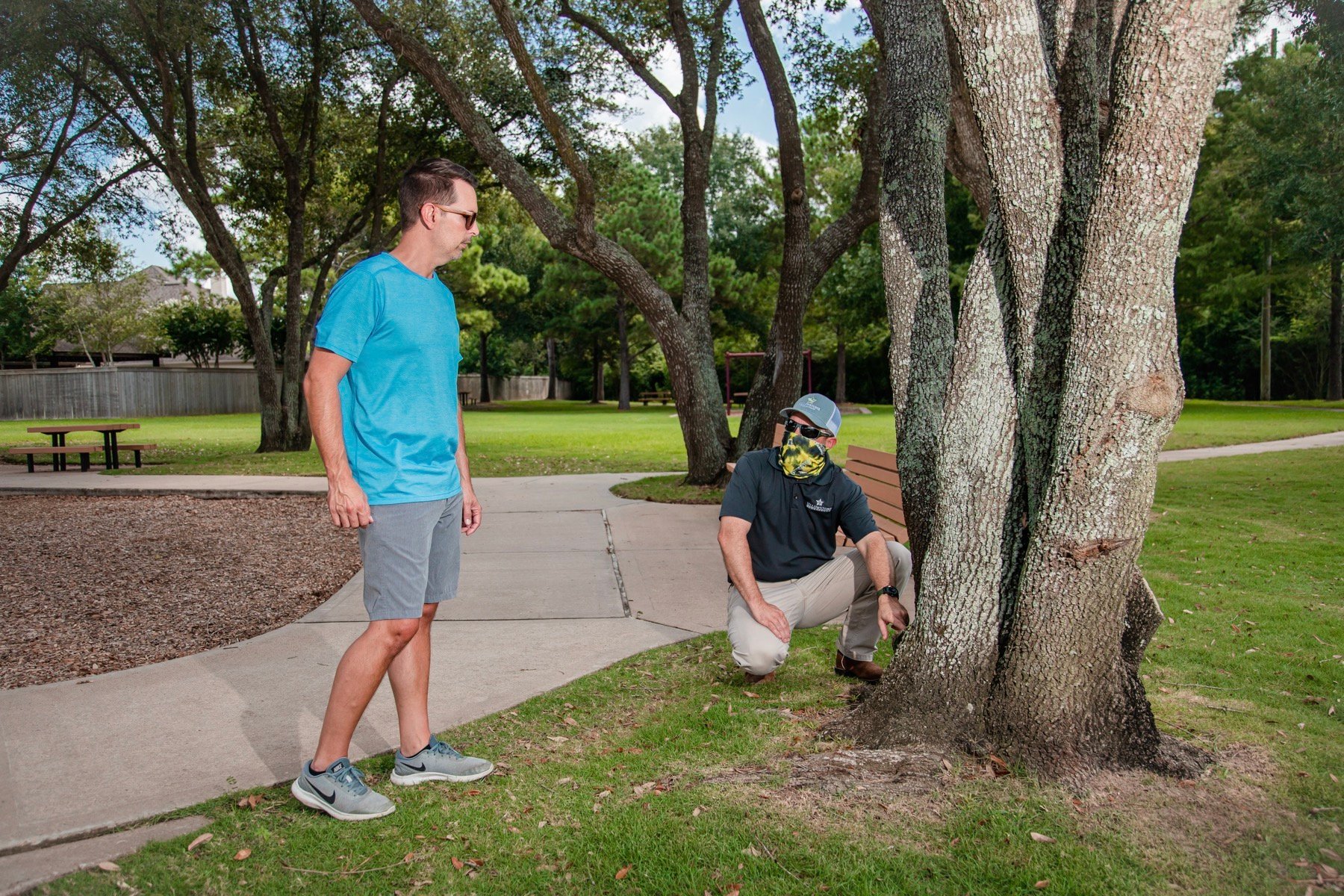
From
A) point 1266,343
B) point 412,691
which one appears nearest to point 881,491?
point 412,691

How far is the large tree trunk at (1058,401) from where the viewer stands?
10.1 feet

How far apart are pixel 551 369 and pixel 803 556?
2257 inches

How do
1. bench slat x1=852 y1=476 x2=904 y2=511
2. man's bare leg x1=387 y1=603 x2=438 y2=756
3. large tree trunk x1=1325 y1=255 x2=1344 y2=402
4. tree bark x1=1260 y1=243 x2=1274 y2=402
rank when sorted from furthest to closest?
tree bark x1=1260 y1=243 x2=1274 y2=402, large tree trunk x1=1325 y1=255 x2=1344 y2=402, bench slat x1=852 y1=476 x2=904 y2=511, man's bare leg x1=387 y1=603 x2=438 y2=756

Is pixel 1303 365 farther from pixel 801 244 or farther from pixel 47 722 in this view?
pixel 47 722

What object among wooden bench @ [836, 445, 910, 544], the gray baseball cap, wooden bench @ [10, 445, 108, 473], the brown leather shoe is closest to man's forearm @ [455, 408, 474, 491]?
the gray baseball cap

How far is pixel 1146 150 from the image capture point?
3047 mm

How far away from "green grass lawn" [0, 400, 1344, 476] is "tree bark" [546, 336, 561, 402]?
2446 centimetres

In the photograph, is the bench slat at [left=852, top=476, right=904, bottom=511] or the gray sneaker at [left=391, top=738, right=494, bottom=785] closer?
the gray sneaker at [left=391, top=738, right=494, bottom=785]

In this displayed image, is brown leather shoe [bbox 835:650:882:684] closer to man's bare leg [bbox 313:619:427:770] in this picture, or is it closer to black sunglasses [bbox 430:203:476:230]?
man's bare leg [bbox 313:619:427:770]

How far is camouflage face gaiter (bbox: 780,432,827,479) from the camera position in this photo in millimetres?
4430

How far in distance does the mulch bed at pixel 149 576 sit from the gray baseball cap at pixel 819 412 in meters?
3.46

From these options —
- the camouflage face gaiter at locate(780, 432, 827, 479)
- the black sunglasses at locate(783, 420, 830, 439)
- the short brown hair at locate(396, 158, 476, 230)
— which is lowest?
the camouflage face gaiter at locate(780, 432, 827, 479)

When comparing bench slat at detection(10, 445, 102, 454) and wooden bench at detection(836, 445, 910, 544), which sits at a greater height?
wooden bench at detection(836, 445, 910, 544)

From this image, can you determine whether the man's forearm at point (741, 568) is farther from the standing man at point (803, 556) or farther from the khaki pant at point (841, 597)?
the khaki pant at point (841, 597)
